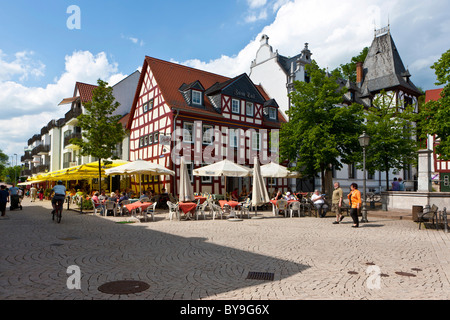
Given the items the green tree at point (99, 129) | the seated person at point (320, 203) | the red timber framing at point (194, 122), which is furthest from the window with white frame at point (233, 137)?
the seated person at point (320, 203)

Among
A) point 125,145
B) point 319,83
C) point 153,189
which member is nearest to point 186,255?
point 319,83

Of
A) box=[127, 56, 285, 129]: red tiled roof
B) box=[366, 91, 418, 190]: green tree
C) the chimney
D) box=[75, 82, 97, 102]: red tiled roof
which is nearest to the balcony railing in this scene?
box=[75, 82, 97, 102]: red tiled roof

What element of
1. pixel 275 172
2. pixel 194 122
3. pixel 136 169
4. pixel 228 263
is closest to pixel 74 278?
pixel 228 263

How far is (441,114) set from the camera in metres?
16.8

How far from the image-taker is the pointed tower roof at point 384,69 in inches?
1714

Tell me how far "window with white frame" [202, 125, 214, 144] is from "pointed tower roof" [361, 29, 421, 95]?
25.8 metres

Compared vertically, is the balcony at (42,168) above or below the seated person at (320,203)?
above

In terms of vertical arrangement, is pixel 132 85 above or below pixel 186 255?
above

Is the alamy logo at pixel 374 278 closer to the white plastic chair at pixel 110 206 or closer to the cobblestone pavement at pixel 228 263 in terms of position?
the cobblestone pavement at pixel 228 263

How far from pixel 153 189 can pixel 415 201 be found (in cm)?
1769

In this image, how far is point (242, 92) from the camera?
28.6 m

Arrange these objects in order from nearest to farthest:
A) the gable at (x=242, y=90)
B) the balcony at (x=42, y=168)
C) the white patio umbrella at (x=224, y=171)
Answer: the white patio umbrella at (x=224, y=171)
the gable at (x=242, y=90)
the balcony at (x=42, y=168)

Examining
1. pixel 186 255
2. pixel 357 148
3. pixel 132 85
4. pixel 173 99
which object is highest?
pixel 132 85
